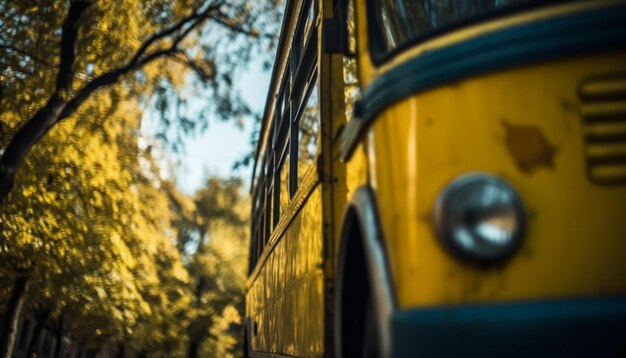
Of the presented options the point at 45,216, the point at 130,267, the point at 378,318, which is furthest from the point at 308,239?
the point at 130,267

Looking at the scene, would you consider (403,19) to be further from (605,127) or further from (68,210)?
(68,210)

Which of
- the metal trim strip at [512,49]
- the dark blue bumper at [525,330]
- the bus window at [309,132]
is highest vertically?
the bus window at [309,132]

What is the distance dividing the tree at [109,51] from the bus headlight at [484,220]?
25.7ft

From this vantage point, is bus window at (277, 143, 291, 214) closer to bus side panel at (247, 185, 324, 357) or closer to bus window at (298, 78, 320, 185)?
bus side panel at (247, 185, 324, 357)

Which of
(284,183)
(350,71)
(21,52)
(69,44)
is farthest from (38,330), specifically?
(350,71)

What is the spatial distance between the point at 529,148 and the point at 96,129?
9483 mm

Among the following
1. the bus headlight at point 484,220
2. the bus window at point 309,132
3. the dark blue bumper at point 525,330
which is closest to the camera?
the dark blue bumper at point 525,330

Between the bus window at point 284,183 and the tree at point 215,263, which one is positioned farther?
the tree at point 215,263

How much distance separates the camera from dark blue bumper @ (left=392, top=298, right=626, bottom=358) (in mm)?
2008

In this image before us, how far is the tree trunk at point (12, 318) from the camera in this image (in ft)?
45.4

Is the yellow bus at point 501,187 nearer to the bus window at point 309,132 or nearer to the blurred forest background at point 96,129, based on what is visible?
the bus window at point 309,132

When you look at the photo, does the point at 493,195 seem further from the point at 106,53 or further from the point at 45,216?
the point at 45,216

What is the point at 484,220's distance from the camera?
213 cm

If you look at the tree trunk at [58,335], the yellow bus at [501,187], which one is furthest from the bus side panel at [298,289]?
the tree trunk at [58,335]
